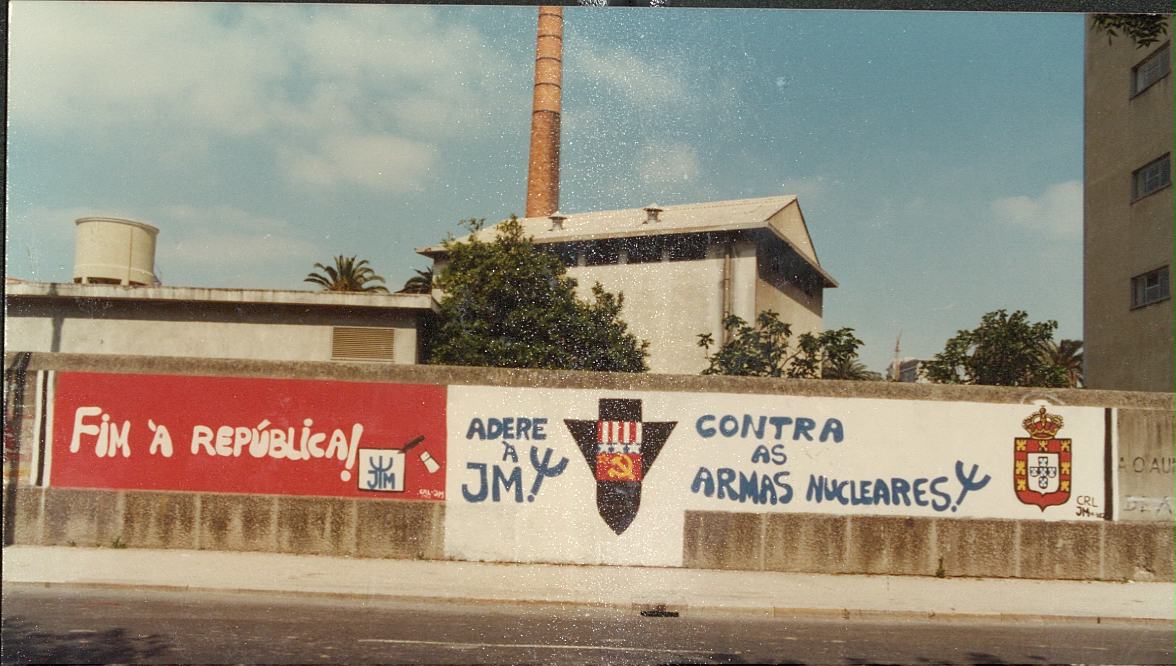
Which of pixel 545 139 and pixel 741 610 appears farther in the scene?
pixel 545 139

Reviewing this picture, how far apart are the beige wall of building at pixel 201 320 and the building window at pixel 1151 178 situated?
20.8 metres

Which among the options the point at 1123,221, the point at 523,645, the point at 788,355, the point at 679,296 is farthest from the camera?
the point at 1123,221

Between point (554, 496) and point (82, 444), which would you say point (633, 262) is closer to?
point (554, 496)

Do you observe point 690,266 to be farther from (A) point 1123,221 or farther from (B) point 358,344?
(A) point 1123,221

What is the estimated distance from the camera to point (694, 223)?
2522cm

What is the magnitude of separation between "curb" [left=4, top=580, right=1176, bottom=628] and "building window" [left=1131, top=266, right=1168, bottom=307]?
60.1 feet

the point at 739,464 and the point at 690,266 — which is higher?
the point at 690,266

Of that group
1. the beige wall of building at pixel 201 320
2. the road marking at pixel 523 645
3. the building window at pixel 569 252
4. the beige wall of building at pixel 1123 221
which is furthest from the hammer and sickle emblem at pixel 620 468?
the beige wall of building at pixel 1123 221

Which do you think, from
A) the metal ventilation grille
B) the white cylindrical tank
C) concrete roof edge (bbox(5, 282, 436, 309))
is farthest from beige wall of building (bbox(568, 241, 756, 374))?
the white cylindrical tank

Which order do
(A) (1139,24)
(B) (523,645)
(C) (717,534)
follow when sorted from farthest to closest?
(C) (717,534), (B) (523,645), (A) (1139,24)

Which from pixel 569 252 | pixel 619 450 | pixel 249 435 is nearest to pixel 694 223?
pixel 569 252

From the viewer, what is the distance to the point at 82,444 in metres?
13.2

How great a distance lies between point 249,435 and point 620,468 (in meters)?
5.39

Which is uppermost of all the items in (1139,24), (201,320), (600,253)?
(600,253)
